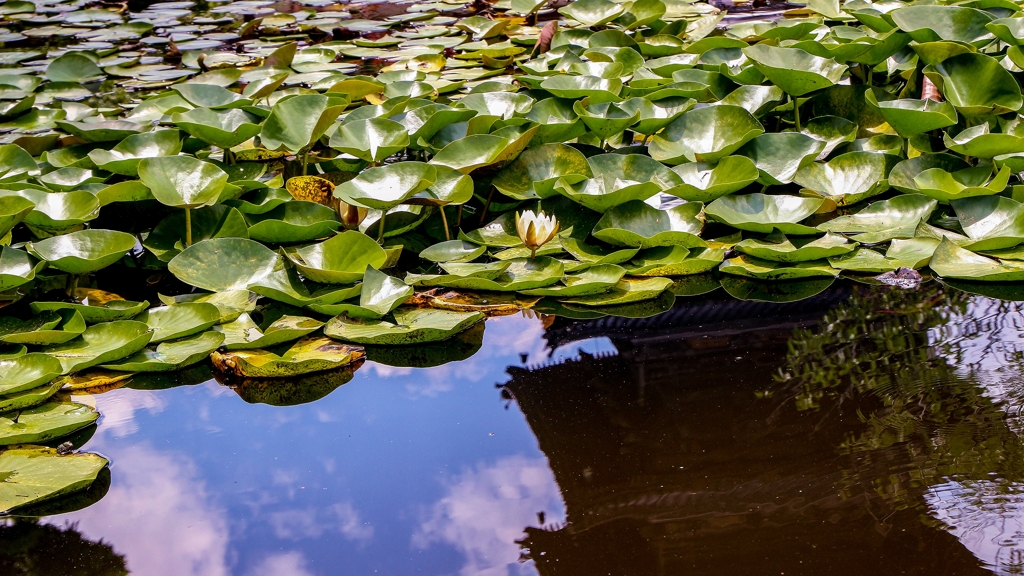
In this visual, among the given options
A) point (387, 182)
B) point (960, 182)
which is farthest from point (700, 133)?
point (387, 182)

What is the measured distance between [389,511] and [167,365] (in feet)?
2.41

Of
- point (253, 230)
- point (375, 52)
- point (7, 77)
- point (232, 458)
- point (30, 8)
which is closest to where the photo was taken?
point (232, 458)

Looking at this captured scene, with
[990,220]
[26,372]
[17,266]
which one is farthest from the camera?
[990,220]

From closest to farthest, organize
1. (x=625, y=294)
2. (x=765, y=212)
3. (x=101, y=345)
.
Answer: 1. (x=101, y=345)
2. (x=625, y=294)
3. (x=765, y=212)

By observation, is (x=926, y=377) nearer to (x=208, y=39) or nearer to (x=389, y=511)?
(x=389, y=511)

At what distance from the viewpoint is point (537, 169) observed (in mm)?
2590

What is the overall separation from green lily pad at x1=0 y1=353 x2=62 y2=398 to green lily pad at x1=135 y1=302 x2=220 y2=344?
233 millimetres

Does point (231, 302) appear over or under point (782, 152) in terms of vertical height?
under

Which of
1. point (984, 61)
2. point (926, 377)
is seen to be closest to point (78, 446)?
point (926, 377)

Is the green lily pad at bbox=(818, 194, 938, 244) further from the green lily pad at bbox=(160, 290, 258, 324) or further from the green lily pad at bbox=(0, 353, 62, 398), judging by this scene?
the green lily pad at bbox=(0, 353, 62, 398)

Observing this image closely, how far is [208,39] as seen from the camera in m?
5.04

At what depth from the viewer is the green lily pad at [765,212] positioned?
2.35m

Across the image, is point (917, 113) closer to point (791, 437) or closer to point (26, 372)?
point (791, 437)

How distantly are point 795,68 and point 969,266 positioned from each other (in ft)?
3.28
